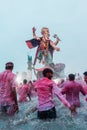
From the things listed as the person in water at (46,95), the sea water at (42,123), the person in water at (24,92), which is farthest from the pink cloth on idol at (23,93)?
the person in water at (46,95)

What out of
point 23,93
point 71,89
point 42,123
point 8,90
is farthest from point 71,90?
point 23,93

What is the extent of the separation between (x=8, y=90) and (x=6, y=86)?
121 mm

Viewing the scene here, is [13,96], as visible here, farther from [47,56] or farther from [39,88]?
[47,56]

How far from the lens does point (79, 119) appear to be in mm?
9641

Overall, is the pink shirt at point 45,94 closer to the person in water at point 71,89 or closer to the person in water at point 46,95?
the person in water at point 46,95

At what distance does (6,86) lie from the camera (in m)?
10.1

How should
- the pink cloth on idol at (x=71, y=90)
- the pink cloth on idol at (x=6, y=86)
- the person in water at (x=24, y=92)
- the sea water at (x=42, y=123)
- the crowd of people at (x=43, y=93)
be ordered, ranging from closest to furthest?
the sea water at (x=42, y=123), the crowd of people at (x=43, y=93), the pink cloth on idol at (x=6, y=86), the pink cloth on idol at (x=71, y=90), the person in water at (x=24, y=92)

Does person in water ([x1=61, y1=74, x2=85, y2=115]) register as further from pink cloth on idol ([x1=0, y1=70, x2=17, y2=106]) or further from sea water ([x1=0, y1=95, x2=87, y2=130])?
pink cloth on idol ([x1=0, y1=70, x2=17, y2=106])

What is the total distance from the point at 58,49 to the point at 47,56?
1249mm

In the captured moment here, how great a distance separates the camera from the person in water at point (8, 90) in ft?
32.9

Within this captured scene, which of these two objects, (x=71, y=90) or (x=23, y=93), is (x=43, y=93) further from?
(x=23, y=93)

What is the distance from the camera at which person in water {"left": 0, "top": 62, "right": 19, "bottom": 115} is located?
32.9ft

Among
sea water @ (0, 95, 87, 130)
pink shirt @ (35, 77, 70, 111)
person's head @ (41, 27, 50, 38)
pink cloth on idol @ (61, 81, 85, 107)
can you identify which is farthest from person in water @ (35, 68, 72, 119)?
person's head @ (41, 27, 50, 38)

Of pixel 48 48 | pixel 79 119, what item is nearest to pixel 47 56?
pixel 48 48
